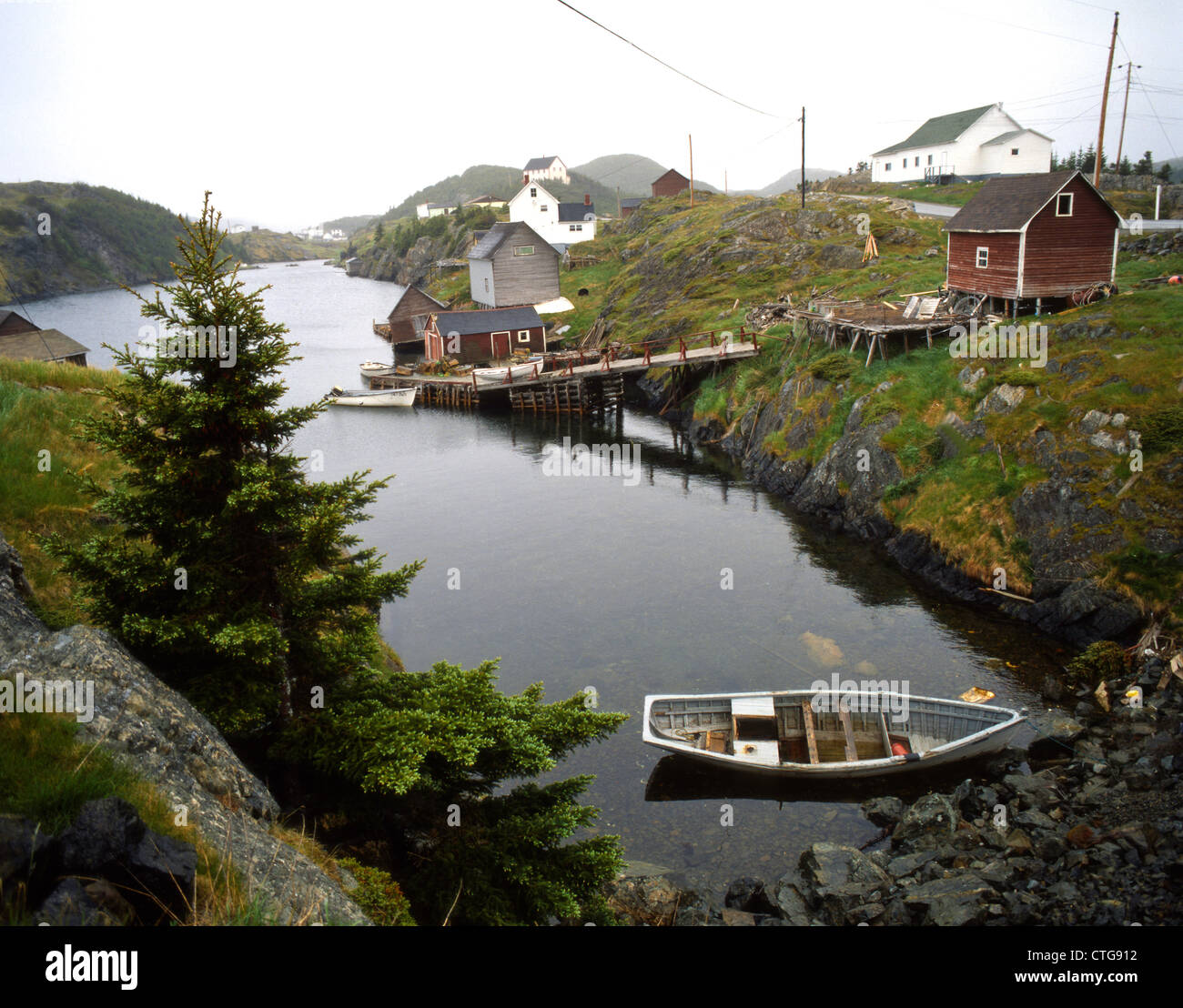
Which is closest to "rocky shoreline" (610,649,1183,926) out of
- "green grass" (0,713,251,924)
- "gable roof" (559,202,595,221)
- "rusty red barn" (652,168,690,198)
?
"green grass" (0,713,251,924)

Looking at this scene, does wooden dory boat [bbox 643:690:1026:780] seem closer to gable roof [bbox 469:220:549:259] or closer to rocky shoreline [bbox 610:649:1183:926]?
rocky shoreline [bbox 610:649:1183:926]

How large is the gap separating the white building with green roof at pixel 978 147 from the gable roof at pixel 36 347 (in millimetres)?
80874

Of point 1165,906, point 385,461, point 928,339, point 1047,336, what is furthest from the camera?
point 385,461

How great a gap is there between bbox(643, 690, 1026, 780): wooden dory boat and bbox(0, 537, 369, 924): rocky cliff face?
11.4 metres

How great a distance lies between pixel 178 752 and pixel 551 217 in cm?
11091

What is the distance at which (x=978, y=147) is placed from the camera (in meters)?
81.1

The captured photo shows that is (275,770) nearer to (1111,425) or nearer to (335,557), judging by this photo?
(335,557)

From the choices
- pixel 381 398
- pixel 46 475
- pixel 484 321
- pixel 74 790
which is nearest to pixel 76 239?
pixel 484 321

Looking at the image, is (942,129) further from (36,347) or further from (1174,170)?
(36,347)

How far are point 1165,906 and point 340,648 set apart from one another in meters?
13.4

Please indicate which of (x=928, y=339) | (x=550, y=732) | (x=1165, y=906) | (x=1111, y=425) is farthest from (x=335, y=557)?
(x=928, y=339)

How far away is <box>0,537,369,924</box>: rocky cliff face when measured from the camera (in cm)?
746

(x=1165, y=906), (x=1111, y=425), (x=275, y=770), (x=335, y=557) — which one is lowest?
(x=1165, y=906)

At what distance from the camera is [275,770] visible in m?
11.0
